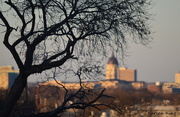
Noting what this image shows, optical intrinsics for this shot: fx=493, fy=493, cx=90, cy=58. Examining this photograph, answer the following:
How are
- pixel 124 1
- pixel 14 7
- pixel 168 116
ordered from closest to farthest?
pixel 14 7
pixel 124 1
pixel 168 116

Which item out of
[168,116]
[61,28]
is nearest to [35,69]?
[61,28]

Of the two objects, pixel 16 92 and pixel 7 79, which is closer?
pixel 16 92

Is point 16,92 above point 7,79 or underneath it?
above

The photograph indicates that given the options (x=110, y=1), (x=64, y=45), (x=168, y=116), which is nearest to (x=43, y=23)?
(x=64, y=45)

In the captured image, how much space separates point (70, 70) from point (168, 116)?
25112 mm

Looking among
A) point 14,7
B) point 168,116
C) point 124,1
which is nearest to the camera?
point 14,7

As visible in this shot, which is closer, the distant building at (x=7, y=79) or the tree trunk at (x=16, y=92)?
the tree trunk at (x=16, y=92)

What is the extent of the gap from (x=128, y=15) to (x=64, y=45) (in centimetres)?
110

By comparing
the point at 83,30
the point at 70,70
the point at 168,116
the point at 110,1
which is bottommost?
the point at 168,116

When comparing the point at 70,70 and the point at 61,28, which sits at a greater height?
the point at 61,28

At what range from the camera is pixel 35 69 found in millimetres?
7055

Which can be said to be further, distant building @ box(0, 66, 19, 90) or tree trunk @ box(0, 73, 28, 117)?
distant building @ box(0, 66, 19, 90)

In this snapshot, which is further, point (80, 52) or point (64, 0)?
Answer: point (80, 52)

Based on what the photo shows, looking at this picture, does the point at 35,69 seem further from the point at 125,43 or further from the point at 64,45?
the point at 125,43
